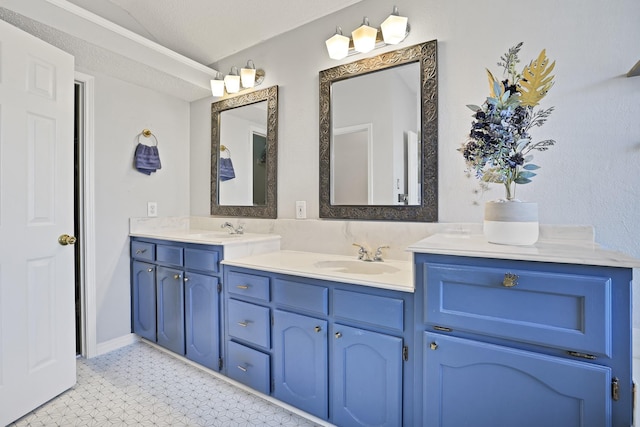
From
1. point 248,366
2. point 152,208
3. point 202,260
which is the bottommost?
point 248,366

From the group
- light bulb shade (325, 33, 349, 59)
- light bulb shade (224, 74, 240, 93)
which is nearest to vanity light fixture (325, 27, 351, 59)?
light bulb shade (325, 33, 349, 59)

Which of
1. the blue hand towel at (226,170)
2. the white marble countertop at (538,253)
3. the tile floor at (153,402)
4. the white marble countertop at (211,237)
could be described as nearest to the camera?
the white marble countertop at (538,253)

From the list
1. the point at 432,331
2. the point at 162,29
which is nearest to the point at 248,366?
the point at 432,331

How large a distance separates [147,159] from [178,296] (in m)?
1.19

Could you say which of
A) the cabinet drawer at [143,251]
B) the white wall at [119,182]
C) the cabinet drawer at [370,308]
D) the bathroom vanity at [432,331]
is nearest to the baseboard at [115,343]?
the white wall at [119,182]

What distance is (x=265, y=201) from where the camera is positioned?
234cm

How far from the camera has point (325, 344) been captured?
1432mm

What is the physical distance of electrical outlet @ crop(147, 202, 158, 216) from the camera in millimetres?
2599

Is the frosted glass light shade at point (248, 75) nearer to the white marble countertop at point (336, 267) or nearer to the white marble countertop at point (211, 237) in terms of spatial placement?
the white marble countertop at point (211, 237)

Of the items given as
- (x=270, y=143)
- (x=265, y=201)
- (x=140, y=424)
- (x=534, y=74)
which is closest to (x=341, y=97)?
(x=270, y=143)

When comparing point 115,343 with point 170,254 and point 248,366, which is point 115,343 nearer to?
point 170,254

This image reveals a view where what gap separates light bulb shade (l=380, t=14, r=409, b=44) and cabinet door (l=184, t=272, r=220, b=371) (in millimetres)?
1744

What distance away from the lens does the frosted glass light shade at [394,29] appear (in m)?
1.68

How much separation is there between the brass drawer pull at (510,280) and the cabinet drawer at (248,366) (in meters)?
1.23
